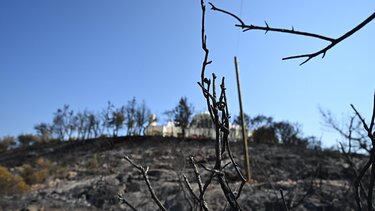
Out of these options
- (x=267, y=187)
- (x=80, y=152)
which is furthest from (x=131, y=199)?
(x=80, y=152)

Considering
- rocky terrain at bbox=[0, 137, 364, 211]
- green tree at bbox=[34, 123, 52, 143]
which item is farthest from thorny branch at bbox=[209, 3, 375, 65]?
green tree at bbox=[34, 123, 52, 143]

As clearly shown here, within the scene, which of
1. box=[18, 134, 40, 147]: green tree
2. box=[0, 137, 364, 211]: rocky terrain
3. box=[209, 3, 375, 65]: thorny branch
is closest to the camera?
box=[209, 3, 375, 65]: thorny branch

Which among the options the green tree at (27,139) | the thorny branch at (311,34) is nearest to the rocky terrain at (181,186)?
the thorny branch at (311,34)

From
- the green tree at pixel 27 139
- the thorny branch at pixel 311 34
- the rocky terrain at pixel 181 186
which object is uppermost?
the green tree at pixel 27 139

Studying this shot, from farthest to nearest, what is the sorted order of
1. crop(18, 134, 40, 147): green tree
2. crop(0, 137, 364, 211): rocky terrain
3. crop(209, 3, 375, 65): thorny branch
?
1. crop(18, 134, 40, 147): green tree
2. crop(0, 137, 364, 211): rocky terrain
3. crop(209, 3, 375, 65): thorny branch

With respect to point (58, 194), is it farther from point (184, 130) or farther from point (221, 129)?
point (184, 130)

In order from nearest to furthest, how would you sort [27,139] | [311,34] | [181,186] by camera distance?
1. [311,34]
2. [181,186]
3. [27,139]

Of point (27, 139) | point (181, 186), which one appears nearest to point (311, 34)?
point (181, 186)

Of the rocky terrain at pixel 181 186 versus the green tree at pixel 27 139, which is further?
the green tree at pixel 27 139

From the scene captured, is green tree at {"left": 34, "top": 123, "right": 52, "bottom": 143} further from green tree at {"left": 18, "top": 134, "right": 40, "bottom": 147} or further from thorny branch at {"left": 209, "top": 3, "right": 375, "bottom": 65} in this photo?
thorny branch at {"left": 209, "top": 3, "right": 375, "bottom": 65}

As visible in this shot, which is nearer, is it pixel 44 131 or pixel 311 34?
pixel 311 34

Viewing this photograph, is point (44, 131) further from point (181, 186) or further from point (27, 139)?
point (181, 186)

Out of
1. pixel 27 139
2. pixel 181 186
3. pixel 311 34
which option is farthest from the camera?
pixel 27 139

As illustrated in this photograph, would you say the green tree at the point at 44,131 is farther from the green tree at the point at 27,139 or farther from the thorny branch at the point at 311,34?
the thorny branch at the point at 311,34
